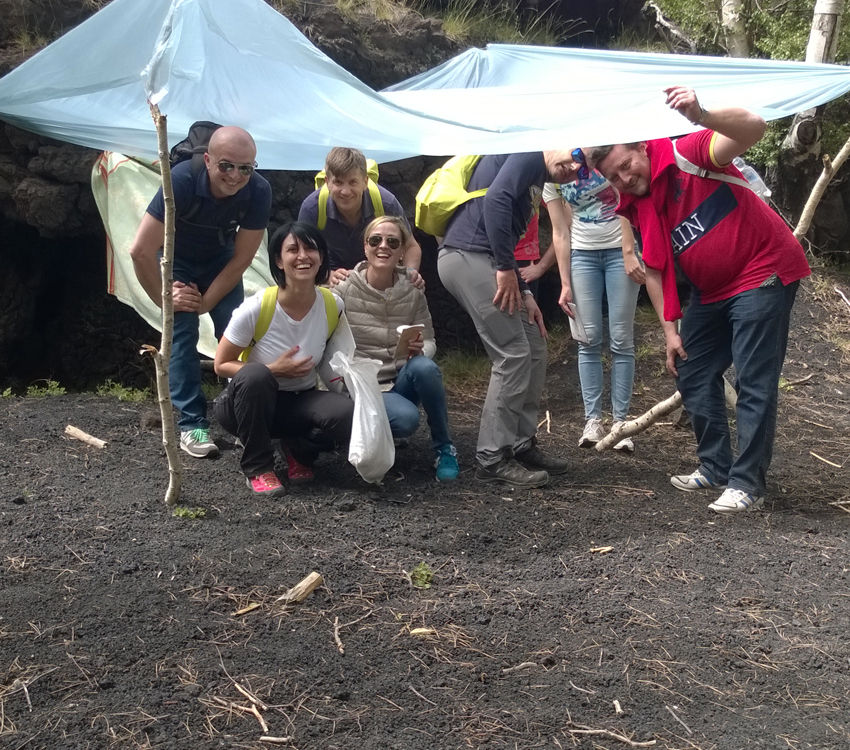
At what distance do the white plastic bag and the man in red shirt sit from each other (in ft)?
4.20

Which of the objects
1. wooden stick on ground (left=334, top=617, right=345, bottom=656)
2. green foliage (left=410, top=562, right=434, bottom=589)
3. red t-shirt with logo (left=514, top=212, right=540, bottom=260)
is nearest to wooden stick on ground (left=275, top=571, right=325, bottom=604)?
wooden stick on ground (left=334, top=617, right=345, bottom=656)

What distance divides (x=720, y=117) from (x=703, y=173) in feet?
1.43

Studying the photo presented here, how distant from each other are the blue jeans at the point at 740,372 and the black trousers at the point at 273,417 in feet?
5.08

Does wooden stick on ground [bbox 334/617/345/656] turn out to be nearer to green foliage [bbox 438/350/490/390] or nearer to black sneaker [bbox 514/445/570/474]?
black sneaker [bbox 514/445/570/474]

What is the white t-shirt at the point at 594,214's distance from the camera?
14.8ft

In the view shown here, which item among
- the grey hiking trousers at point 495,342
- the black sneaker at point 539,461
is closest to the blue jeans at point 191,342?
the grey hiking trousers at point 495,342

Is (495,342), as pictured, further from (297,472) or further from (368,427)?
(297,472)

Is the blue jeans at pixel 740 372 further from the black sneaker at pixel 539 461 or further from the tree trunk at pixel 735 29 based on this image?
the tree trunk at pixel 735 29

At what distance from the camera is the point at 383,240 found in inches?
153

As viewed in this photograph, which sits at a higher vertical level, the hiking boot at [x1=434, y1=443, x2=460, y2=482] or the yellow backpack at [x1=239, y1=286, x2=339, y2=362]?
the yellow backpack at [x1=239, y1=286, x2=339, y2=362]

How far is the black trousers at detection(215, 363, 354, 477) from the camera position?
3.63 m

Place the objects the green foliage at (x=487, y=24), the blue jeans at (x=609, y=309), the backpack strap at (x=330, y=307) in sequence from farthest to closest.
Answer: the green foliage at (x=487, y=24) < the blue jeans at (x=609, y=309) < the backpack strap at (x=330, y=307)

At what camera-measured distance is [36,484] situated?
3.78m

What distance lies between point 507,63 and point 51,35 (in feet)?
11.4
